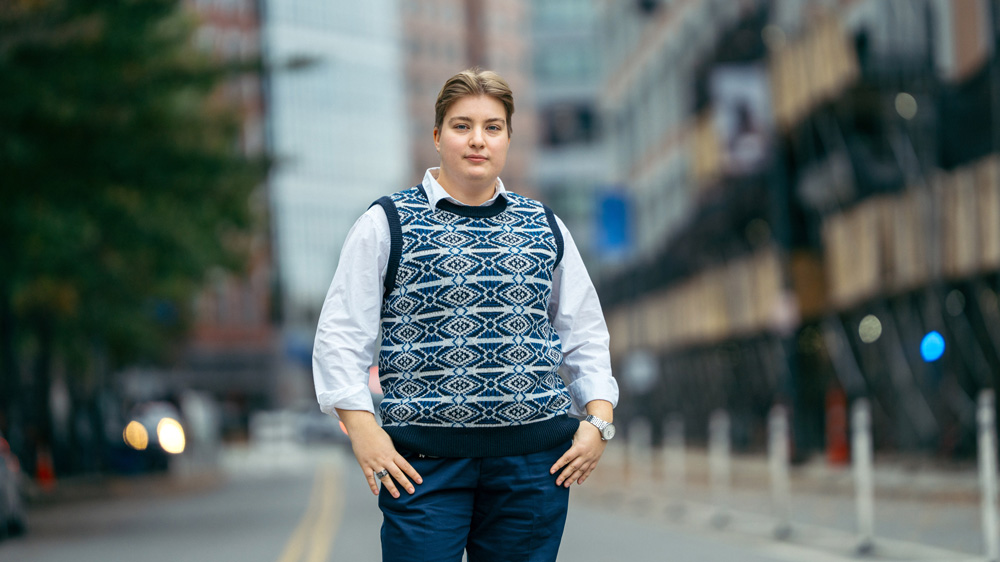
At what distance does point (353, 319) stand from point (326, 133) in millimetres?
108369

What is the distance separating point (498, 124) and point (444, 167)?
0.58 ft

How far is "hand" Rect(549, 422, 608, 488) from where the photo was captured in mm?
4234

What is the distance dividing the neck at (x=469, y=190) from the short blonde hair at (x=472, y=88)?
157mm

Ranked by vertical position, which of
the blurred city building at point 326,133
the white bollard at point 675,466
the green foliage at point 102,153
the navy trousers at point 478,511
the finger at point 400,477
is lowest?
the white bollard at point 675,466

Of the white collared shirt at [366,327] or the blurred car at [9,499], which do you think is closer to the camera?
the white collared shirt at [366,327]

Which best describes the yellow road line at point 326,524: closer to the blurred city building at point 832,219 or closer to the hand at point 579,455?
the blurred city building at point 832,219

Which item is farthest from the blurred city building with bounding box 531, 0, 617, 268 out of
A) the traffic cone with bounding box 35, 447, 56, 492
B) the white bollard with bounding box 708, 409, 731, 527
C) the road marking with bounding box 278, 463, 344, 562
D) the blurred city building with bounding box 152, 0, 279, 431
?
the road marking with bounding box 278, 463, 344, 562

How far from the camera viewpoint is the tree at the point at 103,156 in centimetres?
1845

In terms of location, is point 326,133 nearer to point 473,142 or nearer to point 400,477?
point 473,142

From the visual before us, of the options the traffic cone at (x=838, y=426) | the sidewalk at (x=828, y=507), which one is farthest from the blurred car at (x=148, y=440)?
the traffic cone at (x=838, y=426)

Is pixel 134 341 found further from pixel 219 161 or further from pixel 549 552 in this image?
pixel 549 552

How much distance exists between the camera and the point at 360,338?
13.7ft

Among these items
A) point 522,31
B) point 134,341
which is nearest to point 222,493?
point 134,341

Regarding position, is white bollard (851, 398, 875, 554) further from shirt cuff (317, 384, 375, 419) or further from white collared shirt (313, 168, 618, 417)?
shirt cuff (317, 384, 375, 419)
